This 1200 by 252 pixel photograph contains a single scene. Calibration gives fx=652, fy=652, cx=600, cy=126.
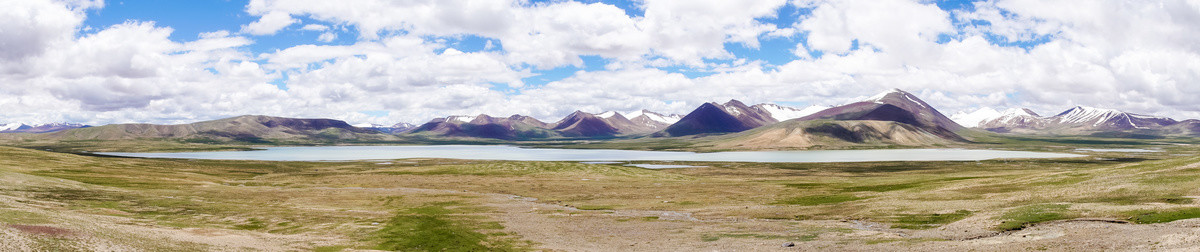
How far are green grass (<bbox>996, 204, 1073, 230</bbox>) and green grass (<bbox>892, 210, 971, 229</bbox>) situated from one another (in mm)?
4047

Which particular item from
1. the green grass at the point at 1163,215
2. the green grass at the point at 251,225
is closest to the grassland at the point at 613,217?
the green grass at the point at 1163,215

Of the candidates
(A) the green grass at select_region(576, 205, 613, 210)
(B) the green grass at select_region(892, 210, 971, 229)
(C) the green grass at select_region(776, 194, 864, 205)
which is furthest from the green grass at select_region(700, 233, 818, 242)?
(C) the green grass at select_region(776, 194, 864, 205)

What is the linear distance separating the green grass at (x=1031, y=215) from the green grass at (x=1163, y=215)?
455 centimetres

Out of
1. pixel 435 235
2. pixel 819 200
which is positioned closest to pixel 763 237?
pixel 435 235

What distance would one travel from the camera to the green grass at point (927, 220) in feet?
187

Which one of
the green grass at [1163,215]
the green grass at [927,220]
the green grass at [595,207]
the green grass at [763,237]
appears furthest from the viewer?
the green grass at [595,207]

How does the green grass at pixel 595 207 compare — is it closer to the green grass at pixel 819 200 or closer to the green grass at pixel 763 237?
the green grass at pixel 819 200

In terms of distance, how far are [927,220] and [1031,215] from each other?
7993 millimetres

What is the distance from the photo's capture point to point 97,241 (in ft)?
139

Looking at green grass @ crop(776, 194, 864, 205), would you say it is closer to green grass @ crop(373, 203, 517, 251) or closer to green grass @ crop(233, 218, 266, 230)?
green grass @ crop(373, 203, 517, 251)

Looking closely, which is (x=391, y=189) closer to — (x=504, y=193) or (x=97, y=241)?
(x=504, y=193)

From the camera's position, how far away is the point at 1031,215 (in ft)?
181

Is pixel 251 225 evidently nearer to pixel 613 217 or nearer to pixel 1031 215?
pixel 613 217

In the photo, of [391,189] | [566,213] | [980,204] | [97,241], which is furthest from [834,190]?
[97,241]
